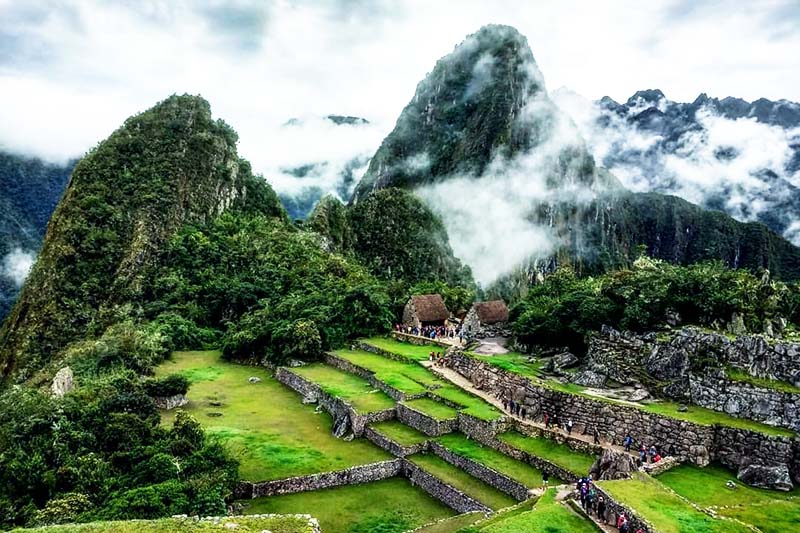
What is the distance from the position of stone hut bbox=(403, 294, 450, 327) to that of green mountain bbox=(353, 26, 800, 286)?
2177 inches

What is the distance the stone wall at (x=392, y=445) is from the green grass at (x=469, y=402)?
2441 mm

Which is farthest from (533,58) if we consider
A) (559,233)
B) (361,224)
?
(361,224)

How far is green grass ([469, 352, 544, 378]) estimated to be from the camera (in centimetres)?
2619

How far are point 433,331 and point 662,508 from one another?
88.6 ft

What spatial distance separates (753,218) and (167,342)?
328 ft

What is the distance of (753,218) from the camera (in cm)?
10362

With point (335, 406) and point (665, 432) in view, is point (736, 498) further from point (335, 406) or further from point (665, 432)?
point (335, 406)

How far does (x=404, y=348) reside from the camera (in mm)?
38031

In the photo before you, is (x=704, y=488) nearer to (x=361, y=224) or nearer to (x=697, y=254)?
(x=361, y=224)

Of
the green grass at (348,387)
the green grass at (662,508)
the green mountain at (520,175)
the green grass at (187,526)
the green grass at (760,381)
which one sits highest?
the green mountain at (520,175)

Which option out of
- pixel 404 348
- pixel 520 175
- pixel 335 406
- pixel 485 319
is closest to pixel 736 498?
pixel 335 406

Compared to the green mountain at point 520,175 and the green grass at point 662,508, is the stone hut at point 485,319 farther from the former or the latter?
the green mountain at point 520,175

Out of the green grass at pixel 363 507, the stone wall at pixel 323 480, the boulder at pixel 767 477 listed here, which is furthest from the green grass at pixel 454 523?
the boulder at pixel 767 477

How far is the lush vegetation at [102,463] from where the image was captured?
16.6 m
